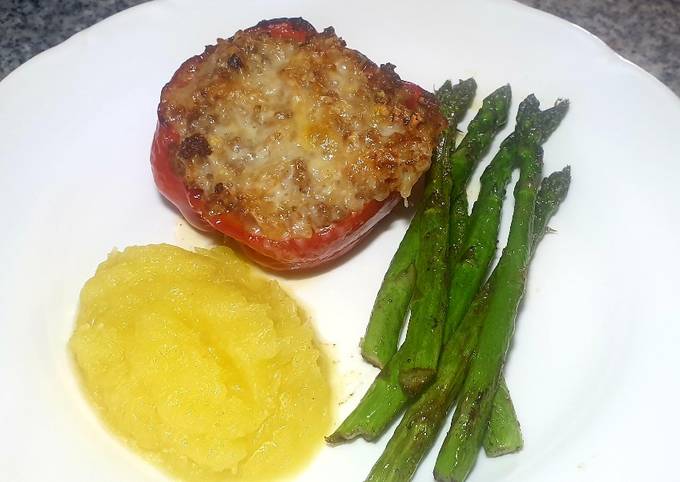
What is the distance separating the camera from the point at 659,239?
2.98m

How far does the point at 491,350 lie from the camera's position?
2648 mm

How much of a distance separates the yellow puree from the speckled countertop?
2041 millimetres

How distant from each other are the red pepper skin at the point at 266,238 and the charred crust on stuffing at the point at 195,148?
100 mm

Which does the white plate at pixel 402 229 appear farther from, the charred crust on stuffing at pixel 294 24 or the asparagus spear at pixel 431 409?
the charred crust on stuffing at pixel 294 24

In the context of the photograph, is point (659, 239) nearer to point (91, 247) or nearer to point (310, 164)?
point (310, 164)

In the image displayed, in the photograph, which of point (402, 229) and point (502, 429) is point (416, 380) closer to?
point (502, 429)

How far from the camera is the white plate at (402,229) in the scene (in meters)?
2.61

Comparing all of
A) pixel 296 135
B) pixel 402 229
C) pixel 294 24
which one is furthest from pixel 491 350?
pixel 294 24

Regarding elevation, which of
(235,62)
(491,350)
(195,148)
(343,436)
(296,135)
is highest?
(235,62)

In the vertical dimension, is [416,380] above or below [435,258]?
below

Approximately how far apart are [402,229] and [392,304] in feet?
1.75

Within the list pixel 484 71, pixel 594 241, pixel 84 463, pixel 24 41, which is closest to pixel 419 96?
pixel 484 71

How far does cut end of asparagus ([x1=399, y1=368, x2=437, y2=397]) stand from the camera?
263cm

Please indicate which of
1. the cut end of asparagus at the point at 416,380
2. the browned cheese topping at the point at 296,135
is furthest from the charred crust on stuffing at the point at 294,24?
the cut end of asparagus at the point at 416,380
